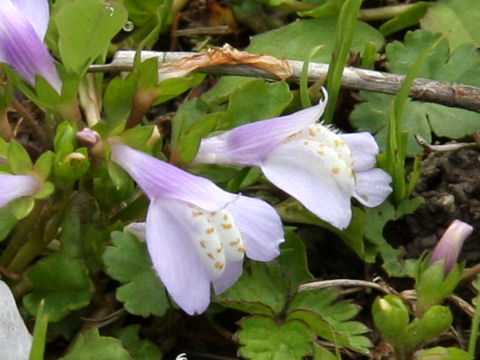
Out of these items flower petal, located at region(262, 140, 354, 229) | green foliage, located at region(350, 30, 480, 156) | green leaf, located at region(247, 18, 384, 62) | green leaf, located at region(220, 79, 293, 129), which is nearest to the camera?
flower petal, located at region(262, 140, 354, 229)

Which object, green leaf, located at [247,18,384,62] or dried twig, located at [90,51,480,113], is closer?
dried twig, located at [90,51,480,113]

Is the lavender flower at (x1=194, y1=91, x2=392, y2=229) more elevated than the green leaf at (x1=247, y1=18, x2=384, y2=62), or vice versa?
the lavender flower at (x1=194, y1=91, x2=392, y2=229)

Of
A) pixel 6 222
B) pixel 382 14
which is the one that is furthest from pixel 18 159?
pixel 382 14

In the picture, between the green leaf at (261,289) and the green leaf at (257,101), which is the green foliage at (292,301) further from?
the green leaf at (257,101)

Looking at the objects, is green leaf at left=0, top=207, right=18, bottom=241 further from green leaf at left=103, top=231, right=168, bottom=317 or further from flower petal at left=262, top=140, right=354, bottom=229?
flower petal at left=262, top=140, right=354, bottom=229

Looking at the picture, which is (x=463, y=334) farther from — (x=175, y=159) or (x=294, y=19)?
(x=294, y=19)

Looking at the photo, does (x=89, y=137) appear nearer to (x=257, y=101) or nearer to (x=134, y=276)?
(x=134, y=276)

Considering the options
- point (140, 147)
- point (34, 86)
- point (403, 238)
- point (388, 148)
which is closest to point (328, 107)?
point (388, 148)

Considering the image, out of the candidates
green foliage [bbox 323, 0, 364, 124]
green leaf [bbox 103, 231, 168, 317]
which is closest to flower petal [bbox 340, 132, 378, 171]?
green foliage [bbox 323, 0, 364, 124]
